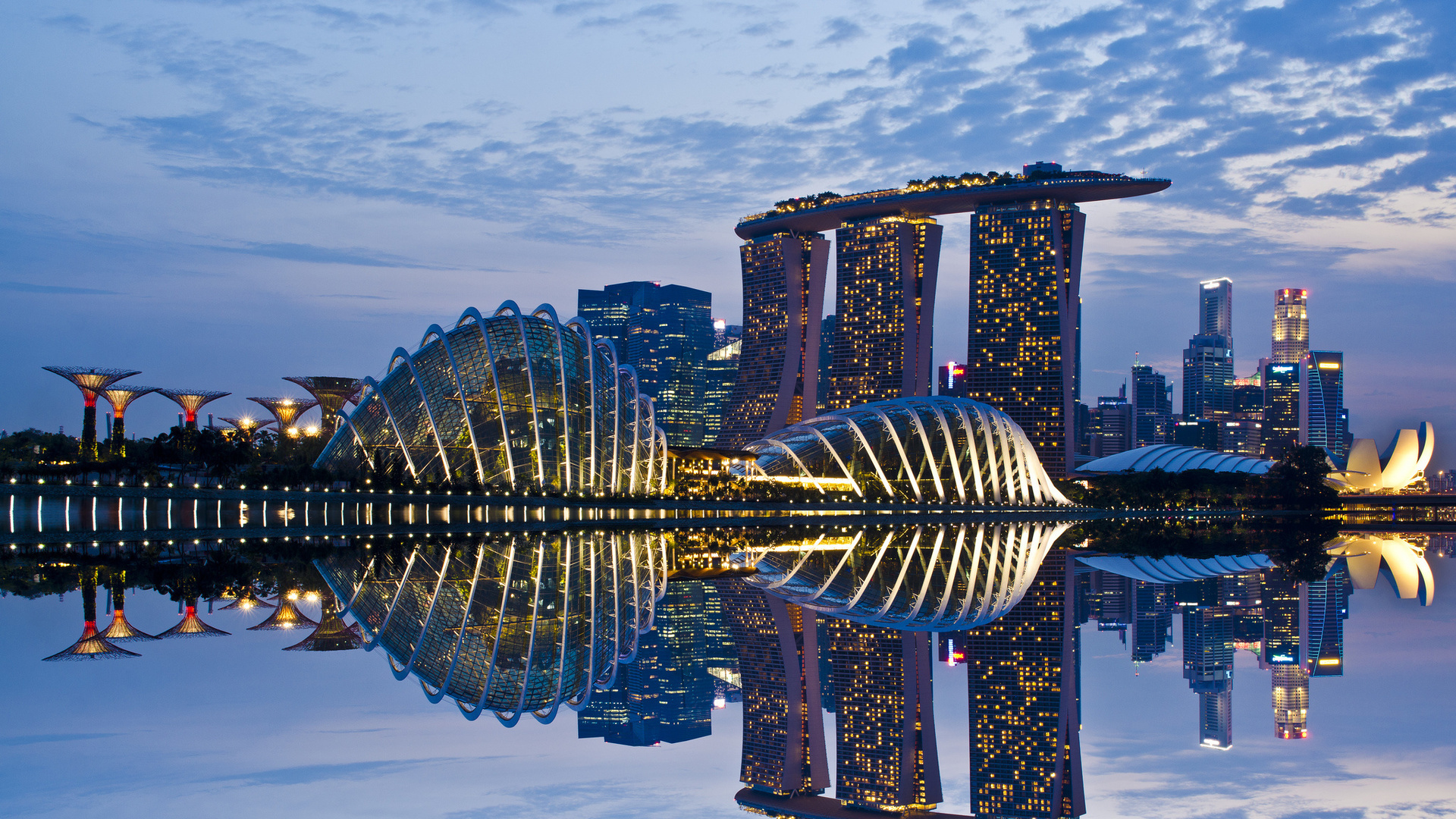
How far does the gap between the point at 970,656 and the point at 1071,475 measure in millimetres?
175680

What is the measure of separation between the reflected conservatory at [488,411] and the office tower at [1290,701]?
5302 centimetres

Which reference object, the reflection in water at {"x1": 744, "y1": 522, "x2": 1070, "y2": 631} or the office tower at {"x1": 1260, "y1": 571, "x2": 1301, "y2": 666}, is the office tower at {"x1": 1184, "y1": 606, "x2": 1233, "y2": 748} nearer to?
the office tower at {"x1": 1260, "y1": 571, "x2": 1301, "y2": 666}

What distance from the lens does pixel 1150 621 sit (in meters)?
31.1

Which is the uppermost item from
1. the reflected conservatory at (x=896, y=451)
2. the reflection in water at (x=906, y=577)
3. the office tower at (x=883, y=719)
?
the reflected conservatory at (x=896, y=451)

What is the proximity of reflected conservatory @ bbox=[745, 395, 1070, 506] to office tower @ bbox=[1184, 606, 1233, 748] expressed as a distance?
69519mm

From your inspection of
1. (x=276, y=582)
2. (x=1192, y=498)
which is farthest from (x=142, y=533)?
(x=1192, y=498)

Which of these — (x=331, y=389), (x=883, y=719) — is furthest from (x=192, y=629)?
(x=331, y=389)

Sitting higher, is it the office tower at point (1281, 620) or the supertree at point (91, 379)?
the supertree at point (91, 379)

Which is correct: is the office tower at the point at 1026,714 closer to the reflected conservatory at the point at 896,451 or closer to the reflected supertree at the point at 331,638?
the reflected supertree at the point at 331,638

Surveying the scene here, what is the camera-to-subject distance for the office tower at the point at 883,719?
2405 centimetres

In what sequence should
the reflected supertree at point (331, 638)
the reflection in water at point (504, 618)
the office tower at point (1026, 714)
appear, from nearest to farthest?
the office tower at point (1026, 714) → the reflection in water at point (504, 618) → the reflected supertree at point (331, 638)

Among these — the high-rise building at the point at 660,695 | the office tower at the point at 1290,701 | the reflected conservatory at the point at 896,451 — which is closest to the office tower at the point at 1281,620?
the office tower at the point at 1290,701

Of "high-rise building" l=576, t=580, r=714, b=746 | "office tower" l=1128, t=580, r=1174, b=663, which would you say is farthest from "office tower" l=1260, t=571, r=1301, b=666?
"high-rise building" l=576, t=580, r=714, b=746

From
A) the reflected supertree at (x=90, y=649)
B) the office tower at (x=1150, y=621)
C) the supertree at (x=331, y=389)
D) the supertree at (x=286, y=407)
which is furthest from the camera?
the supertree at (x=286, y=407)
